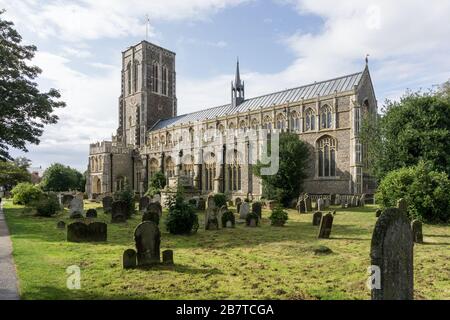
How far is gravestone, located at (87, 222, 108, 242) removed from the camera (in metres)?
11.3

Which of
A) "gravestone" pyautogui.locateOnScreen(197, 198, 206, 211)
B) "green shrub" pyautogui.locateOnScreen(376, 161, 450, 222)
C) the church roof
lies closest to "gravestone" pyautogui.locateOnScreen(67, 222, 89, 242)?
"gravestone" pyautogui.locateOnScreen(197, 198, 206, 211)

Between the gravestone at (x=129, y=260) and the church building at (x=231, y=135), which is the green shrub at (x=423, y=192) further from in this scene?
the gravestone at (x=129, y=260)

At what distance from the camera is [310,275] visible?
7.19 m

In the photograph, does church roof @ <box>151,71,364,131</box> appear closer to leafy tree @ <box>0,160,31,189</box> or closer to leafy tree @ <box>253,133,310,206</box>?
leafy tree @ <box>253,133,310,206</box>

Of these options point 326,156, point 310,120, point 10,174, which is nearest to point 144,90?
point 10,174

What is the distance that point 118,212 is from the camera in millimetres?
16906

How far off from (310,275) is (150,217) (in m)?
8.21

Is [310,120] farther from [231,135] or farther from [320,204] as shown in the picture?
[320,204]

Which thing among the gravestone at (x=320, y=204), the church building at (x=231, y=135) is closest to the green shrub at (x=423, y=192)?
the gravestone at (x=320, y=204)

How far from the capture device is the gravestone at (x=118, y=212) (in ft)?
55.0

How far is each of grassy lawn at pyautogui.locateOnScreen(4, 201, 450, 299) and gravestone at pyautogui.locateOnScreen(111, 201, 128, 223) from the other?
13.6ft

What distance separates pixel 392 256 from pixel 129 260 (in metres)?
5.35
